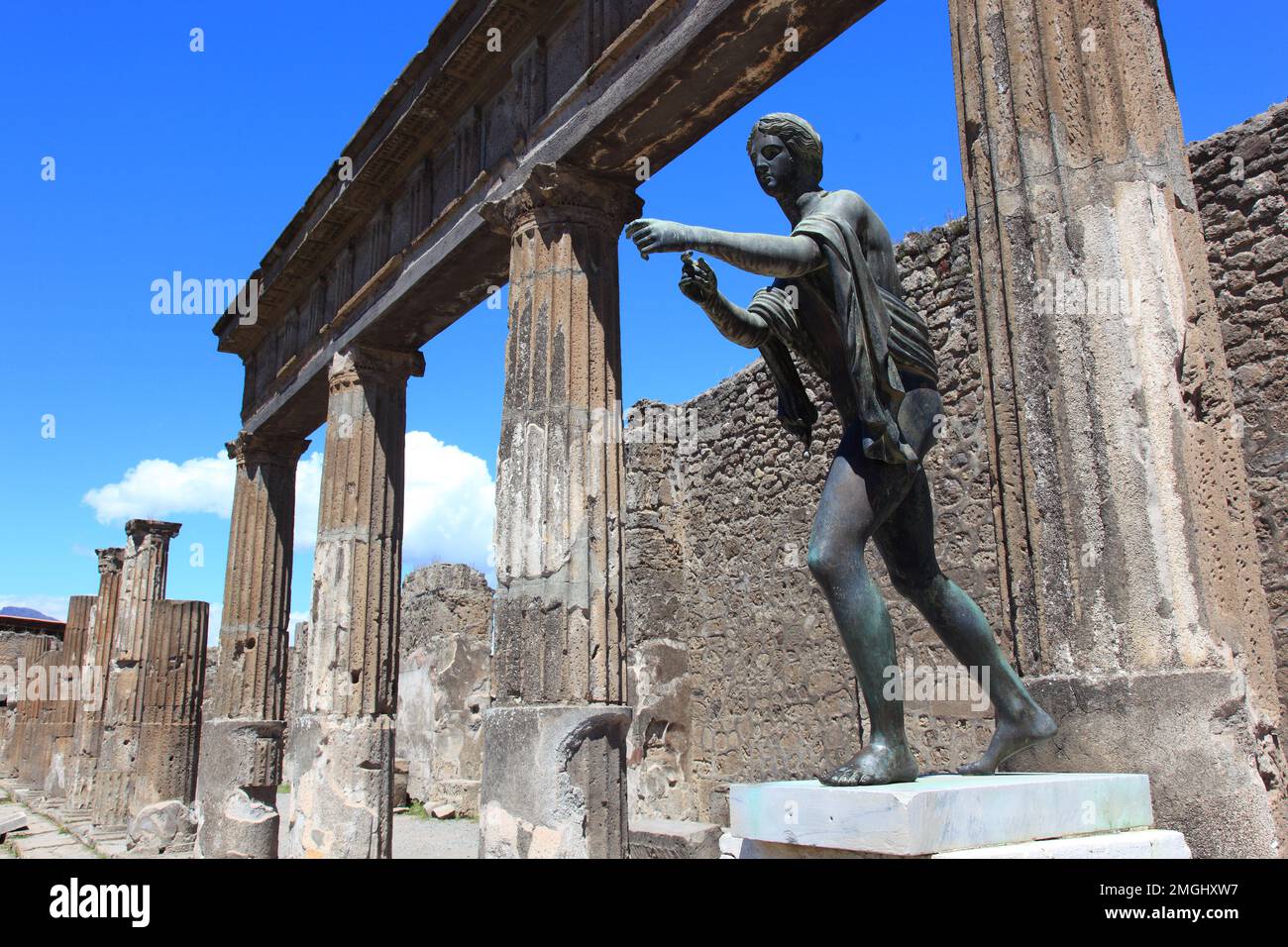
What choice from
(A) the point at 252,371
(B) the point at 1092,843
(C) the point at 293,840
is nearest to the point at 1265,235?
(B) the point at 1092,843

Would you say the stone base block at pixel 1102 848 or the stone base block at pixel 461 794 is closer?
the stone base block at pixel 1102 848

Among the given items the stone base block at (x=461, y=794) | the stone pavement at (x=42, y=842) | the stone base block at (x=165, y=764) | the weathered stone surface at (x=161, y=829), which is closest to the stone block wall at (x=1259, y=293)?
the stone base block at (x=461, y=794)

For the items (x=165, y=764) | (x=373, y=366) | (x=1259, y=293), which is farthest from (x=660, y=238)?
(x=165, y=764)

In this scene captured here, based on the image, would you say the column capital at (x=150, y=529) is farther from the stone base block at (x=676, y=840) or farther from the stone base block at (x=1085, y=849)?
the stone base block at (x=1085, y=849)

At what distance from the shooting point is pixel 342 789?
7609 millimetres

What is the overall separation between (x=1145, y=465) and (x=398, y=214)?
700 centimetres

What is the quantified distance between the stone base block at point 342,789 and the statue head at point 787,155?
20.1 feet

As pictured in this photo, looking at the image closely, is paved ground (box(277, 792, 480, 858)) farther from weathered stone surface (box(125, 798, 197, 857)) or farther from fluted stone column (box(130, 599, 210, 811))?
fluted stone column (box(130, 599, 210, 811))

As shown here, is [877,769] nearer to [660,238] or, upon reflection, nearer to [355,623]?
[660,238]

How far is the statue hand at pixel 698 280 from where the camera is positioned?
2.91 meters

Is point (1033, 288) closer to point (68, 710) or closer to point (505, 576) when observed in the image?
point (505, 576)

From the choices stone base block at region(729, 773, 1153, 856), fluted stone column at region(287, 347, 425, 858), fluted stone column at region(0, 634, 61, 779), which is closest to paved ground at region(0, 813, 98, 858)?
fluted stone column at region(287, 347, 425, 858)

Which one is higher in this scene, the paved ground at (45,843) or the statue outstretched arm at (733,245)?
the statue outstretched arm at (733,245)

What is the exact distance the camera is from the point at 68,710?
18359mm
